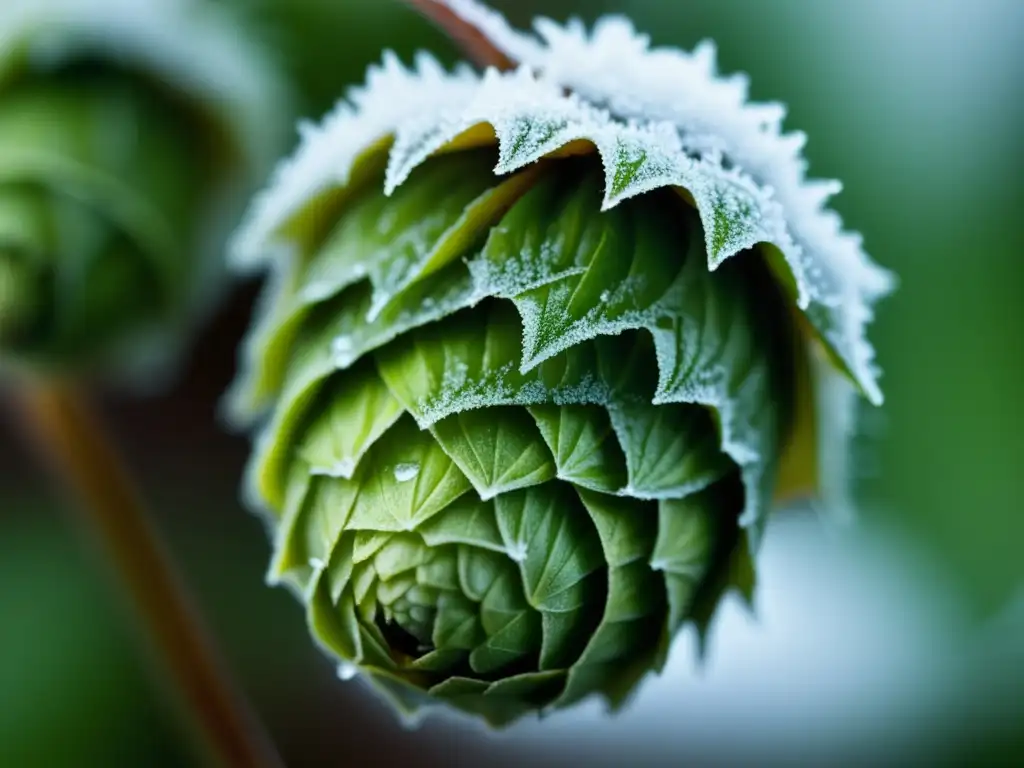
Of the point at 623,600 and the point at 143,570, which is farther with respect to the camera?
the point at 143,570

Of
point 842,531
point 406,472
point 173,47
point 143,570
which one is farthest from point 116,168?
point 842,531

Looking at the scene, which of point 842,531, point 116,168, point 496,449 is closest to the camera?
point 496,449

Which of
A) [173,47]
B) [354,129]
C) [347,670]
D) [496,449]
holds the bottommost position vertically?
[347,670]

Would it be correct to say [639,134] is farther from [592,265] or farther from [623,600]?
[623,600]

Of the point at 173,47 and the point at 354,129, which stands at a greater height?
the point at 173,47

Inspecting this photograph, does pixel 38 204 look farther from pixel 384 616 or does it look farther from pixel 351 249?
pixel 384 616

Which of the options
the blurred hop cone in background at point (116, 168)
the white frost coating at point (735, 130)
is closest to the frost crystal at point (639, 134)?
the white frost coating at point (735, 130)

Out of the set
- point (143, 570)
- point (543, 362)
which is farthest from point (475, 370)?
point (143, 570)

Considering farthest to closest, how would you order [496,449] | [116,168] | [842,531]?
[842,531] → [116,168] → [496,449]
